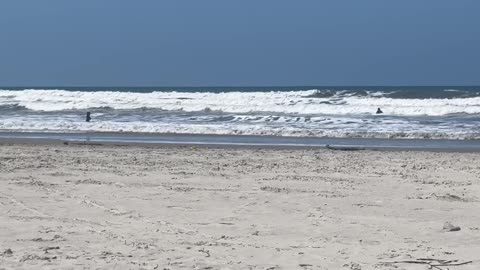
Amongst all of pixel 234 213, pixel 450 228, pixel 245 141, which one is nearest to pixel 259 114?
pixel 245 141

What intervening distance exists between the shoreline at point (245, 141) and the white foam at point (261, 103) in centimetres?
1259

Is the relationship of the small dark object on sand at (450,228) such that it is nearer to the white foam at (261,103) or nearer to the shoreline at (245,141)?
the shoreline at (245,141)

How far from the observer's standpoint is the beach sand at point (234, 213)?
4863 millimetres

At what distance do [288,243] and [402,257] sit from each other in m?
0.90

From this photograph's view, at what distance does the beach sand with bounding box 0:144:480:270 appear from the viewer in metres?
4.86

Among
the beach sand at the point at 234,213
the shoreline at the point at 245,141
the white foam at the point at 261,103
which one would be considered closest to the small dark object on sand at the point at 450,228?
the beach sand at the point at 234,213

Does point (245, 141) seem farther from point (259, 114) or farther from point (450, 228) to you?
point (259, 114)

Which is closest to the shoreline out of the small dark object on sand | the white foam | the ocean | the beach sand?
the ocean

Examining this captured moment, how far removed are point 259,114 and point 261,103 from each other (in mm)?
7159

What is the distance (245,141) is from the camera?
17.5 meters

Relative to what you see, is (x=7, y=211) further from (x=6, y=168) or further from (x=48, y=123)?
(x=48, y=123)

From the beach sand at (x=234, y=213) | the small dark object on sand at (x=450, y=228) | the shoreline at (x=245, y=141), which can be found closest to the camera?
the beach sand at (x=234, y=213)

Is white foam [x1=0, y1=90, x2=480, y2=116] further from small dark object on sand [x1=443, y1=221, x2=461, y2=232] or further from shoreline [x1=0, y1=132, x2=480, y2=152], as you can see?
small dark object on sand [x1=443, y1=221, x2=461, y2=232]

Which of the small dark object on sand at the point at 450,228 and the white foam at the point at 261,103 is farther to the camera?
the white foam at the point at 261,103
